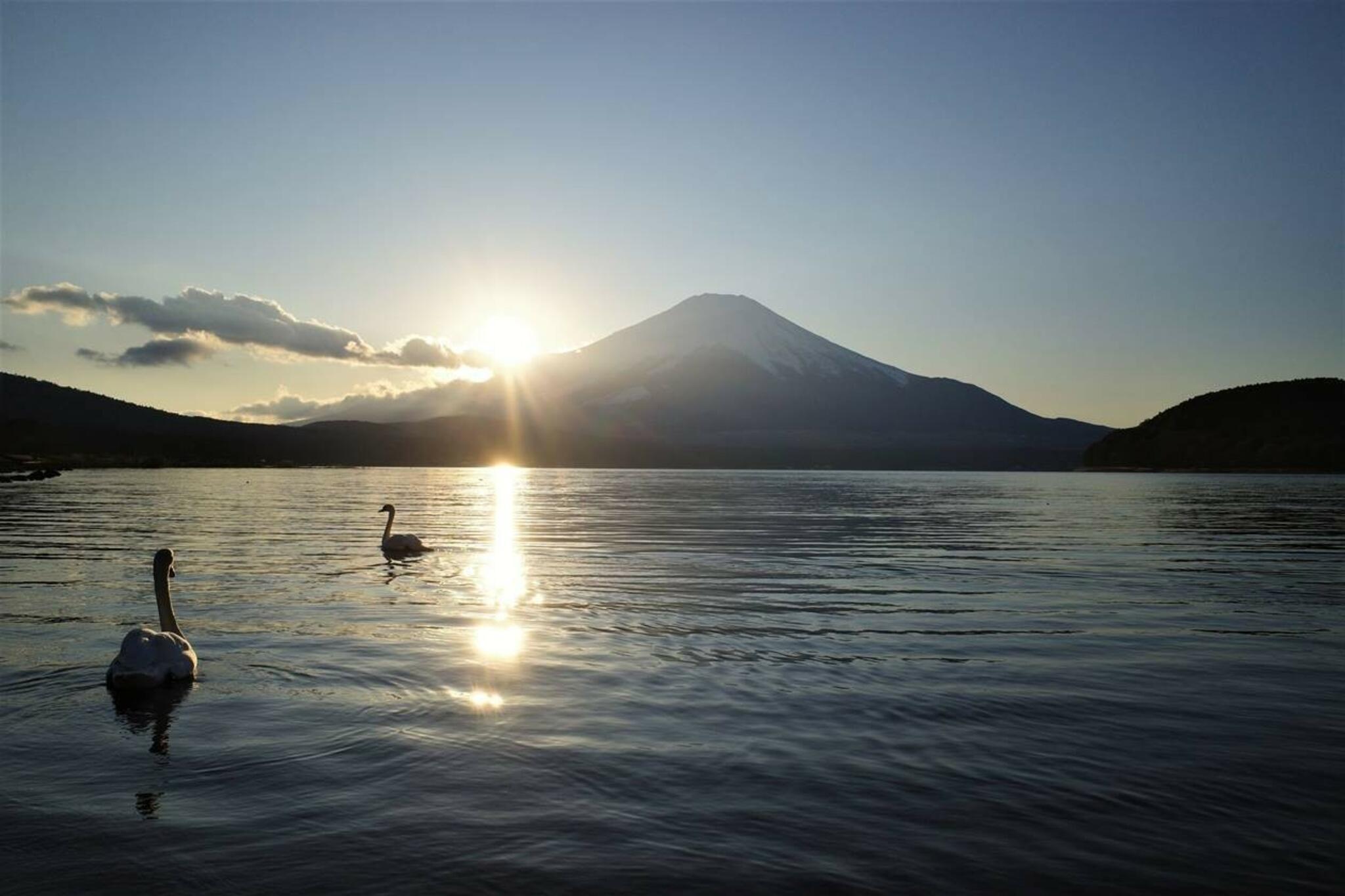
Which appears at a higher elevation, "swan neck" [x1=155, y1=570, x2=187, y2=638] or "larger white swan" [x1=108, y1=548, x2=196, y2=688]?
"swan neck" [x1=155, y1=570, x2=187, y2=638]

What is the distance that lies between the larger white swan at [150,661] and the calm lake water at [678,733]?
0.35 meters

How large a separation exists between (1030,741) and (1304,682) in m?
6.18

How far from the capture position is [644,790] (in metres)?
9.32

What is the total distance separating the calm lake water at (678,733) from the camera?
25.6 feet

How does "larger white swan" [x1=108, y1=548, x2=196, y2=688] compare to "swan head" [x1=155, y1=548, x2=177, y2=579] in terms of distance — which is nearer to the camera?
"larger white swan" [x1=108, y1=548, x2=196, y2=688]

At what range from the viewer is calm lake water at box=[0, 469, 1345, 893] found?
25.6ft

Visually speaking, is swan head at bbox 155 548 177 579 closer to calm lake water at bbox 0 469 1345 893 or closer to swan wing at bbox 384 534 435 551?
calm lake water at bbox 0 469 1345 893

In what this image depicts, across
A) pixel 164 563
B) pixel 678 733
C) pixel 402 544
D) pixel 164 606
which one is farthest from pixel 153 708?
pixel 402 544

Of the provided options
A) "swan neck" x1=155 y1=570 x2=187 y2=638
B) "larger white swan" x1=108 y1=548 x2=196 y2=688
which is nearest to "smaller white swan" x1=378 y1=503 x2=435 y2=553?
"swan neck" x1=155 y1=570 x2=187 y2=638

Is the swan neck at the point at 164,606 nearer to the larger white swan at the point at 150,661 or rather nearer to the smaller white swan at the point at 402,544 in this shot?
the larger white swan at the point at 150,661

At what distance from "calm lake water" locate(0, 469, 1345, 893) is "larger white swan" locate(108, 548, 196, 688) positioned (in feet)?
1.14

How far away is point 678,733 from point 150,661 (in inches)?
286

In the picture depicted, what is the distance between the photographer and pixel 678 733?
1130 centimetres

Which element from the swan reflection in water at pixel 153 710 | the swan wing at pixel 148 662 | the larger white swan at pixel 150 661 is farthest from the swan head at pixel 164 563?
the swan reflection in water at pixel 153 710
